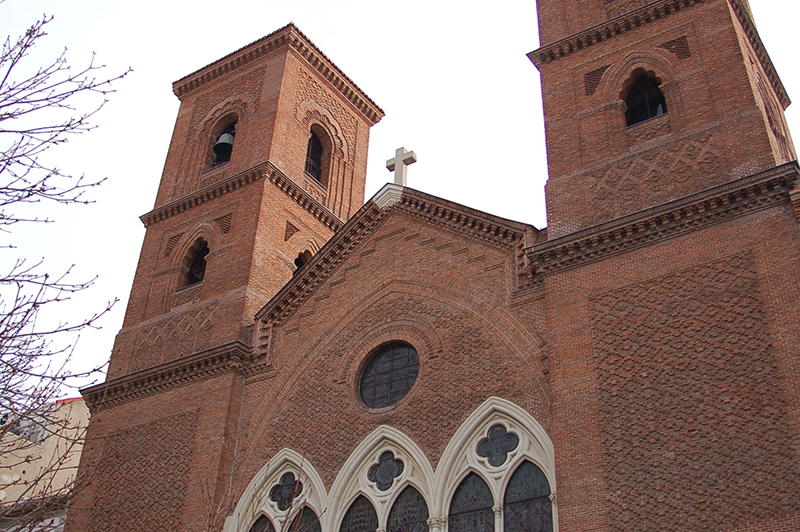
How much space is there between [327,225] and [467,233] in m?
6.39

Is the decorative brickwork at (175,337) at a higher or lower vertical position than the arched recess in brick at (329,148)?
lower

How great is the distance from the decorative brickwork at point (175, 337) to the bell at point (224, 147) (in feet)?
16.8

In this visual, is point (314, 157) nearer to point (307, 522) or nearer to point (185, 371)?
point (185, 371)

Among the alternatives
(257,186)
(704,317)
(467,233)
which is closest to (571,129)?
(467,233)

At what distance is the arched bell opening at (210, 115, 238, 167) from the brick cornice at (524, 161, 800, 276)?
10.5 m

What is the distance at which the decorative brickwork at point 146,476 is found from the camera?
15.2 metres

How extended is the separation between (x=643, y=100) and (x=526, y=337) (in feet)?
16.3

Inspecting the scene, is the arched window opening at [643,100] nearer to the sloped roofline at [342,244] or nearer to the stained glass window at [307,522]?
the sloped roofline at [342,244]

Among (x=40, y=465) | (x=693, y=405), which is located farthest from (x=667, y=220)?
(x=40, y=465)

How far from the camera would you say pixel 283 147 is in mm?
20594

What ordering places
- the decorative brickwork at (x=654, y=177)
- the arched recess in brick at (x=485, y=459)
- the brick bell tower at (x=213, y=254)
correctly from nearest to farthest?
the arched recess in brick at (x=485, y=459) → the decorative brickwork at (x=654, y=177) → the brick bell tower at (x=213, y=254)

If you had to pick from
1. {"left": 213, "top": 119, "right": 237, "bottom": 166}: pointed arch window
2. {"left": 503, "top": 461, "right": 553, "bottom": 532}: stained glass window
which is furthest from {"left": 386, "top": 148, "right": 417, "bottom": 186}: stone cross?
{"left": 503, "top": 461, "right": 553, "bottom": 532}: stained glass window

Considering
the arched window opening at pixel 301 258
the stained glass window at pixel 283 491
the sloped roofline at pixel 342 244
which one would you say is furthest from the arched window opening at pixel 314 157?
the stained glass window at pixel 283 491

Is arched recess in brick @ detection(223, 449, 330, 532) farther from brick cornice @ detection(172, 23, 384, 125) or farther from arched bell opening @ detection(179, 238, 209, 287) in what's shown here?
brick cornice @ detection(172, 23, 384, 125)
